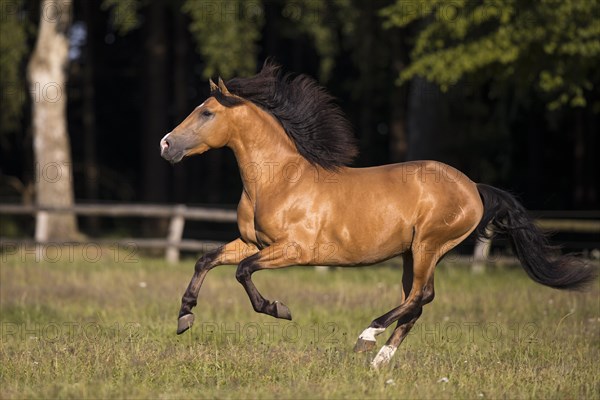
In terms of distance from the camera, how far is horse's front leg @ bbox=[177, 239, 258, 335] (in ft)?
24.6

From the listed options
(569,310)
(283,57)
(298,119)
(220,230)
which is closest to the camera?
(298,119)

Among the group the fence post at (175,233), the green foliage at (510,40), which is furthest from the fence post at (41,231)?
the green foliage at (510,40)

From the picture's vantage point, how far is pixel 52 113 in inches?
747

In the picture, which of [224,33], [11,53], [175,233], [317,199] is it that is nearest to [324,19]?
[224,33]

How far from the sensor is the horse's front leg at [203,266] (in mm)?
7500

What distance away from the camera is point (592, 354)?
27.0ft

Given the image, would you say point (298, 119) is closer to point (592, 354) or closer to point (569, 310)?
point (592, 354)

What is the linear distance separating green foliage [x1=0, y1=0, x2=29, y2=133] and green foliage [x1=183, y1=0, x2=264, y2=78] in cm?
366

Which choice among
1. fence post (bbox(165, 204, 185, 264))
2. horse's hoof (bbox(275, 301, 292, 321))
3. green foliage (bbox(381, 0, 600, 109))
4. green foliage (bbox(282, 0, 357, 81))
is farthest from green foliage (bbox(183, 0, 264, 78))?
horse's hoof (bbox(275, 301, 292, 321))

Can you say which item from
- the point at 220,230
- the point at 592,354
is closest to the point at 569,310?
the point at 592,354

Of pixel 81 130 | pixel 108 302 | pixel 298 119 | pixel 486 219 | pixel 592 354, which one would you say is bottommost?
pixel 81 130

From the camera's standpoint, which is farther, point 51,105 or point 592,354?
point 51,105

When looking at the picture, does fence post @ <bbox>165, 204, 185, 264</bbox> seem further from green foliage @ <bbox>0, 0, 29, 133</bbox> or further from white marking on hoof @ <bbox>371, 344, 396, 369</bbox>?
white marking on hoof @ <bbox>371, 344, 396, 369</bbox>

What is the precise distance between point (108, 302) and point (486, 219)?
16.8ft
